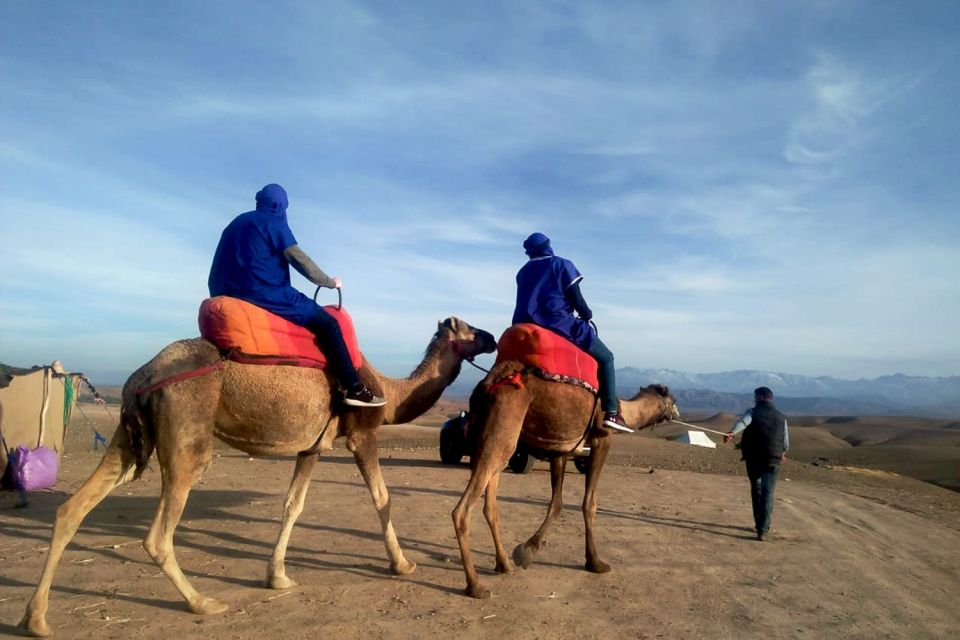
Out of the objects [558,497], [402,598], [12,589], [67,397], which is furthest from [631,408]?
[67,397]

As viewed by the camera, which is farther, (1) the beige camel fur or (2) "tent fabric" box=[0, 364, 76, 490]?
(2) "tent fabric" box=[0, 364, 76, 490]

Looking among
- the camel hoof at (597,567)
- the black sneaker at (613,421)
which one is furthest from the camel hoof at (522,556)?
the black sneaker at (613,421)

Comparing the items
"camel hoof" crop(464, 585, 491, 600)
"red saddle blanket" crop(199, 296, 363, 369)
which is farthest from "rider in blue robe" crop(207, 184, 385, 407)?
"camel hoof" crop(464, 585, 491, 600)

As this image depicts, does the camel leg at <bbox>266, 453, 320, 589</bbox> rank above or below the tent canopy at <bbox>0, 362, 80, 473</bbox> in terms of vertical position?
below

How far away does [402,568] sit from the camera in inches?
272

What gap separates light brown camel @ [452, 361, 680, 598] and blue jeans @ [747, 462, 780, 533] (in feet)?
10.5

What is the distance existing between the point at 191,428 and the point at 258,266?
1.59 metres

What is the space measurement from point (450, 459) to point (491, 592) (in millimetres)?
10009

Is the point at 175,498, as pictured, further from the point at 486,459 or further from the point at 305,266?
the point at 486,459

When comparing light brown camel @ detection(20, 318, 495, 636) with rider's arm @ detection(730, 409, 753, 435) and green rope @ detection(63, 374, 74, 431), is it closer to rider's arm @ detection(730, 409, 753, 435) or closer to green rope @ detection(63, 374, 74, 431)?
rider's arm @ detection(730, 409, 753, 435)

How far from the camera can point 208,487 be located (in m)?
12.0

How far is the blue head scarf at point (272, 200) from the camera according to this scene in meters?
6.47

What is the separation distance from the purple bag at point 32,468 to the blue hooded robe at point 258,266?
640cm

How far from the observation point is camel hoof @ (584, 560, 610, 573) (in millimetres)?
7305
